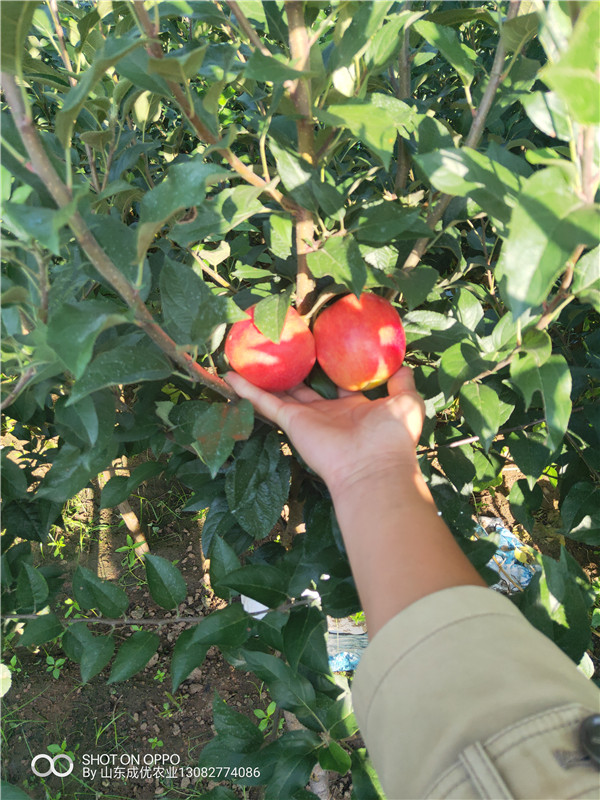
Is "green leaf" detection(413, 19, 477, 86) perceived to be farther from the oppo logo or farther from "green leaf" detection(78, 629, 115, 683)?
the oppo logo

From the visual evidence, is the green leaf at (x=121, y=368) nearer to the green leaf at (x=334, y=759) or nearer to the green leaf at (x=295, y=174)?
the green leaf at (x=295, y=174)

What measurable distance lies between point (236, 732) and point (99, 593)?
34 cm

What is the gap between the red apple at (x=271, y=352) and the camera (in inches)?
31.8

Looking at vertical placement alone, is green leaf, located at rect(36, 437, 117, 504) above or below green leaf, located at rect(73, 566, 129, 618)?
above

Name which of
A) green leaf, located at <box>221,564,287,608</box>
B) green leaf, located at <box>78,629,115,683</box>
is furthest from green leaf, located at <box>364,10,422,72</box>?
Result: green leaf, located at <box>78,629,115,683</box>

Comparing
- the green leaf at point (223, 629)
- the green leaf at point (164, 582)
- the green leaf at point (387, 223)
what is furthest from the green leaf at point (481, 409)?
the green leaf at point (164, 582)

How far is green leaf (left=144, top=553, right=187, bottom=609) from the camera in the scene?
949 millimetres

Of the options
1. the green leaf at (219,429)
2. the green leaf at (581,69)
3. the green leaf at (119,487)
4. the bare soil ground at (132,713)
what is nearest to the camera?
the green leaf at (581,69)

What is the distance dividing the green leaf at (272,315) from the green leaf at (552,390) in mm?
298

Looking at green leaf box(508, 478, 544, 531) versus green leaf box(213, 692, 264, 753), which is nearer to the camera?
green leaf box(213, 692, 264, 753)

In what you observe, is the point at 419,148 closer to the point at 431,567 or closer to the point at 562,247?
the point at 562,247

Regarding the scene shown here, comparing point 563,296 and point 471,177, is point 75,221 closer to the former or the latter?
point 471,177

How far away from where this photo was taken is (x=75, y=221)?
1.79 ft

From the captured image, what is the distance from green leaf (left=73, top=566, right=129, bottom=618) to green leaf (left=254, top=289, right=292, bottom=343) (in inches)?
19.7
